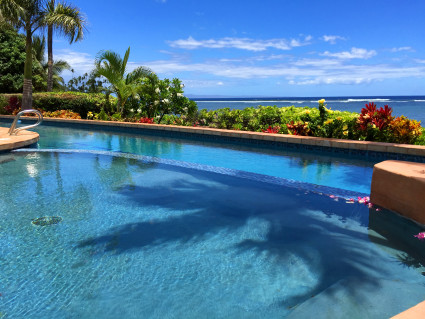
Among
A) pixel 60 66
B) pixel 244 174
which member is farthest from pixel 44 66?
pixel 244 174

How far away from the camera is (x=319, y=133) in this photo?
402 inches

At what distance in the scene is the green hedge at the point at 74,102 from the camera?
16938 mm

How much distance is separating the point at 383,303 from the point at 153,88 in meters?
12.7

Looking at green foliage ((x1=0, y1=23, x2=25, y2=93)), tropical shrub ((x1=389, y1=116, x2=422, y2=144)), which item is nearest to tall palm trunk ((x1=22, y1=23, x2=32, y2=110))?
green foliage ((x1=0, y1=23, x2=25, y2=93))

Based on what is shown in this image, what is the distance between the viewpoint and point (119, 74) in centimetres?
1514

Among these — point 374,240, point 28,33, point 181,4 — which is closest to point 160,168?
point 374,240

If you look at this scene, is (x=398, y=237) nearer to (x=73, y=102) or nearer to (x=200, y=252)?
(x=200, y=252)

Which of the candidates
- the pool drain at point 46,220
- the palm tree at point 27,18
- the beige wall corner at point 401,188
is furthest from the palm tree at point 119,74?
the beige wall corner at point 401,188

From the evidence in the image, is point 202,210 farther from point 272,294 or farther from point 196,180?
point 272,294

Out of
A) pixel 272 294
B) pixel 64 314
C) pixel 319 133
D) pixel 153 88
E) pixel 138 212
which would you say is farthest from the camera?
pixel 153 88

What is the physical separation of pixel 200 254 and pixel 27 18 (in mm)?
19527

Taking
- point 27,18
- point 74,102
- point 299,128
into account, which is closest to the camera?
point 299,128

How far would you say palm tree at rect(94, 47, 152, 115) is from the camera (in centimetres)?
1483

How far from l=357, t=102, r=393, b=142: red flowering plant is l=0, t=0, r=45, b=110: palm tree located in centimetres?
1656
